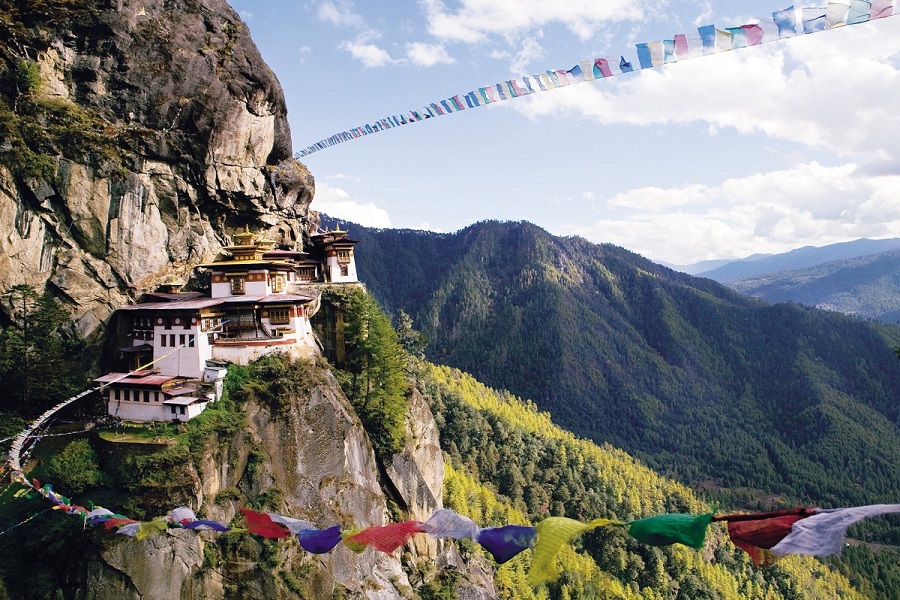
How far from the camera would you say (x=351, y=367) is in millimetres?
34344

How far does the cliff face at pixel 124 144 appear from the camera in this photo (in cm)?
2880

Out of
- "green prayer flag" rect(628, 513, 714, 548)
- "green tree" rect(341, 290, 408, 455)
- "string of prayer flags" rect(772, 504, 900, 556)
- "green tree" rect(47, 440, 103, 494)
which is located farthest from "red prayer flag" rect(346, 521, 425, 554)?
"green tree" rect(341, 290, 408, 455)

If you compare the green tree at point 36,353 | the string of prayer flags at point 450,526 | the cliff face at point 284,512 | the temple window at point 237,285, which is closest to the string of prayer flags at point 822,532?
the string of prayer flags at point 450,526

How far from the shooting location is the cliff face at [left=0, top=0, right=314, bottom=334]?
28.8 meters

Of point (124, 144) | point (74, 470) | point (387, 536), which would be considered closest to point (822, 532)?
point (387, 536)

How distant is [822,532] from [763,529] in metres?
0.82

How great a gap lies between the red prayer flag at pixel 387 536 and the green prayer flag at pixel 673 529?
170 inches

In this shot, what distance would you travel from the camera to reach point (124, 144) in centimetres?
3162

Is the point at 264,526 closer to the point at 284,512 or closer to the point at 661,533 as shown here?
the point at 661,533

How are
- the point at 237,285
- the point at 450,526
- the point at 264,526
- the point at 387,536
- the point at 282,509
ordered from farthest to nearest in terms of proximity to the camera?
the point at 237,285, the point at 282,509, the point at 264,526, the point at 387,536, the point at 450,526

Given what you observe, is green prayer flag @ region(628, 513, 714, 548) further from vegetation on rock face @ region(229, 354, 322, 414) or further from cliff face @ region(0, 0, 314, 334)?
cliff face @ region(0, 0, 314, 334)

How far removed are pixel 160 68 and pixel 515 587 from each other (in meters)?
50.8

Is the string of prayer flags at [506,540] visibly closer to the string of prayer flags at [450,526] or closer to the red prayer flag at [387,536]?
the string of prayer flags at [450,526]

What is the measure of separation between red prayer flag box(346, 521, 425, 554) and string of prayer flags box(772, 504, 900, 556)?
6.47m
